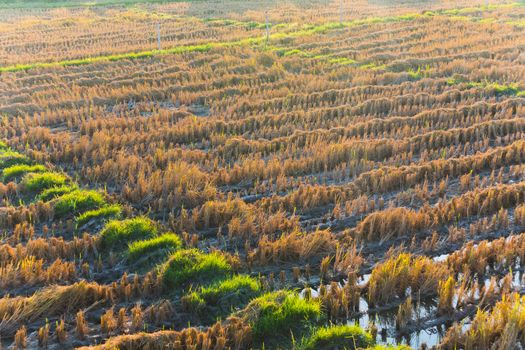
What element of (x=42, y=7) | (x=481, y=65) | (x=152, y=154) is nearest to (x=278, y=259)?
(x=152, y=154)

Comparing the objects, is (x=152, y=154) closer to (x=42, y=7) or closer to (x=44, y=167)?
(x=44, y=167)

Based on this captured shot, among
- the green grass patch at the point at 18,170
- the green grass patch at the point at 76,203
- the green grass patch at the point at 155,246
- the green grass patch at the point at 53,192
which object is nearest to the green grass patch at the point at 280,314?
the green grass patch at the point at 155,246

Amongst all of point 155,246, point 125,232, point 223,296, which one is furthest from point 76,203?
point 223,296

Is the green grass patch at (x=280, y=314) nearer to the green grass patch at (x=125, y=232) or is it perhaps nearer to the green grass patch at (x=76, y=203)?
the green grass patch at (x=125, y=232)

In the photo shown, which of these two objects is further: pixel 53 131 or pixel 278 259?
pixel 53 131

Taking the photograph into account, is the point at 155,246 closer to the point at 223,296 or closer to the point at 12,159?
the point at 223,296

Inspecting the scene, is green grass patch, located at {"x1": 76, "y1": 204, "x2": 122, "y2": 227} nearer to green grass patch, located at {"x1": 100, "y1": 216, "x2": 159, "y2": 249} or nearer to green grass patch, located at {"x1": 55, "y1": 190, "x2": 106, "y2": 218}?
green grass patch, located at {"x1": 55, "y1": 190, "x2": 106, "y2": 218}
